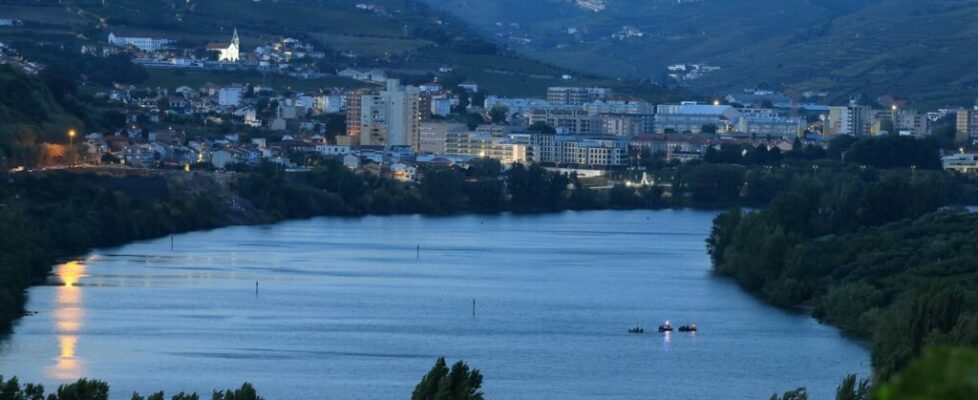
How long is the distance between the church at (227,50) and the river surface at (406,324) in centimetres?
2710

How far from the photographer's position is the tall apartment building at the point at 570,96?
59781 mm

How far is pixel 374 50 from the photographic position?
60594 mm

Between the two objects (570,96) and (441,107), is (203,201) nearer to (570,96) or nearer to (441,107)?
(441,107)

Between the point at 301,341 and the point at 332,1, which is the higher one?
the point at 332,1

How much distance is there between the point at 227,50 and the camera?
55.8 metres

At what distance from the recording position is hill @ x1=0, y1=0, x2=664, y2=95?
5572 cm

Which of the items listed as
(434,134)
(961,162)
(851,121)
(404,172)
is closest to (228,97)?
(434,134)

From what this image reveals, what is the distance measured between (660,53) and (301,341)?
251 ft

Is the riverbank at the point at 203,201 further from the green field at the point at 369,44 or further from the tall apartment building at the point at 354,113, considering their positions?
the green field at the point at 369,44

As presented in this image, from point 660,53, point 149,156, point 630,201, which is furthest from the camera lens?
point 660,53

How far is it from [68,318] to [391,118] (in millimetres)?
33561

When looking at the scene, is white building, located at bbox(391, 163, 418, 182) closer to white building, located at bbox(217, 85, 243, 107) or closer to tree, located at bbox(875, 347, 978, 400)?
white building, located at bbox(217, 85, 243, 107)

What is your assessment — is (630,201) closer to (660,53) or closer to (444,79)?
(444,79)

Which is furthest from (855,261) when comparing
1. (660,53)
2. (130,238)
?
(660,53)
